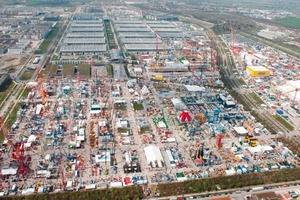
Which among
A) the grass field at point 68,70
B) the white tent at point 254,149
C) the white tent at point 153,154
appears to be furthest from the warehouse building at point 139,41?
the white tent at point 254,149

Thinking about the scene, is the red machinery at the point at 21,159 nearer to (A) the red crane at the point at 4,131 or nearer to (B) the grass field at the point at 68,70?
(A) the red crane at the point at 4,131

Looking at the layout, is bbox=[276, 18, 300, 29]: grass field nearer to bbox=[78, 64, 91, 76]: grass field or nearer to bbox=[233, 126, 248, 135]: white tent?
bbox=[78, 64, 91, 76]: grass field

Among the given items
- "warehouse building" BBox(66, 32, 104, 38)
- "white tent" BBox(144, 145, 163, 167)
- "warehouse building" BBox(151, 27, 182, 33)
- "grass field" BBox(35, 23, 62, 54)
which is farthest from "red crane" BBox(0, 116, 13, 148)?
"warehouse building" BBox(151, 27, 182, 33)

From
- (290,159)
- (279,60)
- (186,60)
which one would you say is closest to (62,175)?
(290,159)

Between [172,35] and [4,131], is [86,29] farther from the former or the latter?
[4,131]

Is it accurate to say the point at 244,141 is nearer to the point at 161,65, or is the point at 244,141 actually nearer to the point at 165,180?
the point at 165,180
